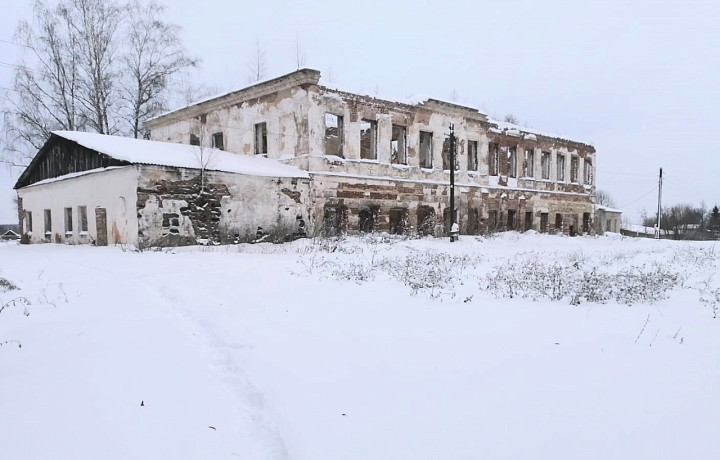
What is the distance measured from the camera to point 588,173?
31.7 meters

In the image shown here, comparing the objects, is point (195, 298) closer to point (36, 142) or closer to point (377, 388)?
point (377, 388)

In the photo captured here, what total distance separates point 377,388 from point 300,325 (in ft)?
5.71

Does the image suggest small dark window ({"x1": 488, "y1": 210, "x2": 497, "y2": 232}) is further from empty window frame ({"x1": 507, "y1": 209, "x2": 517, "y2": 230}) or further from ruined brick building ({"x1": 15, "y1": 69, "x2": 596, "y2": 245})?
empty window frame ({"x1": 507, "y1": 209, "x2": 517, "y2": 230})

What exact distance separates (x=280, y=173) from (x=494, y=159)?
1309 centimetres

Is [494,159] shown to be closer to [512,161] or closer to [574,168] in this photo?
[512,161]

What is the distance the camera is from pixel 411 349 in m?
4.13

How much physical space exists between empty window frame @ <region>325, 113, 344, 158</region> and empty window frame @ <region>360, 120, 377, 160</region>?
3.72ft

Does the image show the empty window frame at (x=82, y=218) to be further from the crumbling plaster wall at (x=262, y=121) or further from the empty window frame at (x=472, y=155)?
the empty window frame at (x=472, y=155)

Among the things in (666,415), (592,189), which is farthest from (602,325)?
(592,189)

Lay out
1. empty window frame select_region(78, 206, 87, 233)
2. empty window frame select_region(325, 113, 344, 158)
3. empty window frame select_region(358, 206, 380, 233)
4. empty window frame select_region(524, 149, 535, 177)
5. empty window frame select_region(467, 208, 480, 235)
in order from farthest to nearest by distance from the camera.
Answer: empty window frame select_region(524, 149, 535, 177)
empty window frame select_region(467, 208, 480, 235)
empty window frame select_region(358, 206, 380, 233)
empty window frame select_region(325, 113, 344, 158)
empty window frame select_region(78, 206, 87, 233)

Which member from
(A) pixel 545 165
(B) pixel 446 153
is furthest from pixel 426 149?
(A) pixel 545 165

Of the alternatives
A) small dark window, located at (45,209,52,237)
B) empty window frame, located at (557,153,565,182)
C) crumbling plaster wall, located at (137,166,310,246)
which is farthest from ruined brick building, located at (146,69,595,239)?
small dark window, located at (45,209,52,237)

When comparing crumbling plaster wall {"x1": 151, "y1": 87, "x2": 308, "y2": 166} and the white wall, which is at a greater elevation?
crumbling plaster wall {"x1": 151, "y1": 87, "x2": 308, "y2": 166}

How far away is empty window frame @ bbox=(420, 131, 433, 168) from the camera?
71.8 ft
